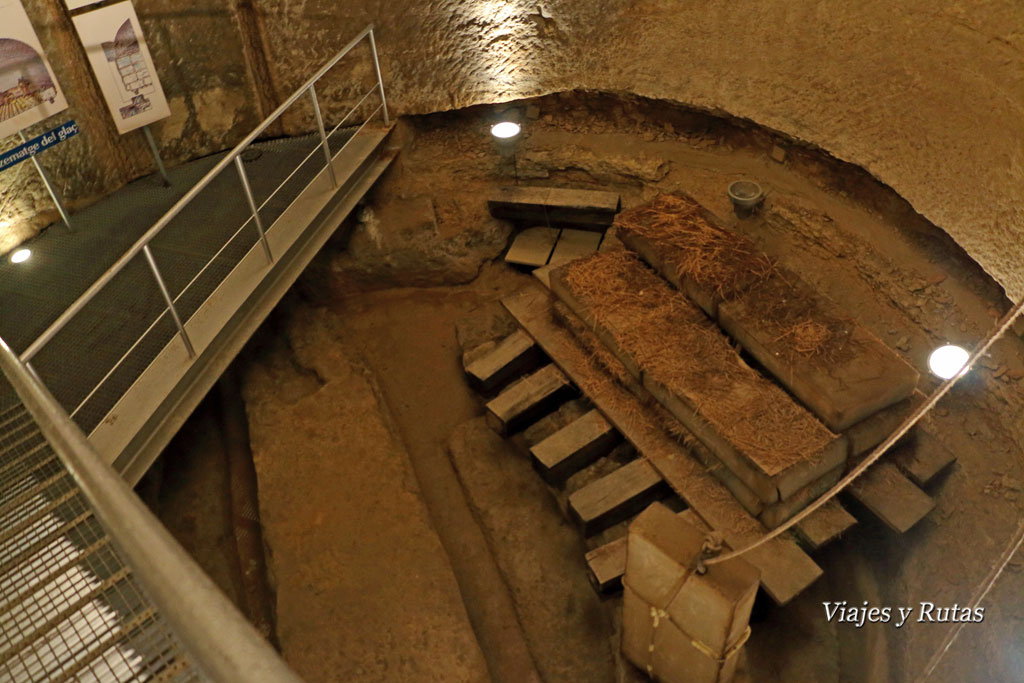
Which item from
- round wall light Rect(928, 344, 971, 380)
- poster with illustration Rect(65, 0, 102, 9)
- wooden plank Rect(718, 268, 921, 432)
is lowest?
round wall light Rect(928, 344, 971, 380)

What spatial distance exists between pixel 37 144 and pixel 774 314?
4767 millimetres

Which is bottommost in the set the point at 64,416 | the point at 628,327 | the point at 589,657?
the point at 589,657

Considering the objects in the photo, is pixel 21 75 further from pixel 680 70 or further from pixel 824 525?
pixel 824 525

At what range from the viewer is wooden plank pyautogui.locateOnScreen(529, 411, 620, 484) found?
4.66 meters

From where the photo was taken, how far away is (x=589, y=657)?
169 inches

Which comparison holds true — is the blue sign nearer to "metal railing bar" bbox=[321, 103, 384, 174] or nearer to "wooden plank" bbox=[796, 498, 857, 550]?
"metal railing bar" bbox=[321, 103, 384, 174]

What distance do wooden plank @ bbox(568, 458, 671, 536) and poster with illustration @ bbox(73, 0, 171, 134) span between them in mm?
4123

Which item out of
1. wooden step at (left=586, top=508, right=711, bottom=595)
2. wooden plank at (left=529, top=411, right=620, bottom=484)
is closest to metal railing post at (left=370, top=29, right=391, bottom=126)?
wooden plank at (left=529, top=411, right=620, bottom=484)

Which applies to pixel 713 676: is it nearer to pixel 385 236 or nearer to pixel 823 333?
pixel 823 333

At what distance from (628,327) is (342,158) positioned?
296 centimetres

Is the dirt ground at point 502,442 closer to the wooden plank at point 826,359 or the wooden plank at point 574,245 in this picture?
the wooden plank at point 574,245

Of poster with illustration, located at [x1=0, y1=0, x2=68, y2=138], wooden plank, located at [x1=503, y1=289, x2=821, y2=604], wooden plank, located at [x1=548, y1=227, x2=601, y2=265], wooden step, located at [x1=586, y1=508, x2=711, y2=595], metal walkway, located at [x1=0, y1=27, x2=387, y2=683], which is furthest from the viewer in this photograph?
wooden plank, located at [x1=548, y1=227, x2=601, y2=265]

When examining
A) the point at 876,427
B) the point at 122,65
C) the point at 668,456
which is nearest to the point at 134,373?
the point at 122,65

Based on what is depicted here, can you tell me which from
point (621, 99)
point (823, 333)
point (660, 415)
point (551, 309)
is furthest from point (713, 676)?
point (621, 99)
